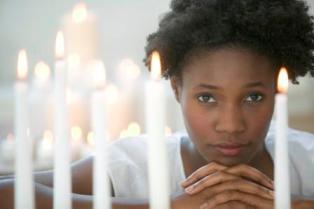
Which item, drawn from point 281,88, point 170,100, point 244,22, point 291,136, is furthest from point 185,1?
point 170,100

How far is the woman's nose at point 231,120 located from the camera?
87 centimetres

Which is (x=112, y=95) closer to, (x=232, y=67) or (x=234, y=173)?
(x=232, y=67)

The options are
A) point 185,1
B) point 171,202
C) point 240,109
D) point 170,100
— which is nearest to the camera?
point 171,202

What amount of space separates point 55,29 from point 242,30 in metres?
1.66

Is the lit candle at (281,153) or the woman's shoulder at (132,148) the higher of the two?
the woman's shoulder at (132,148)

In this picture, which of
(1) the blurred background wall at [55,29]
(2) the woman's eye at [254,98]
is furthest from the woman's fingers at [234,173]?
(1) the blurred background wall at [55,29]

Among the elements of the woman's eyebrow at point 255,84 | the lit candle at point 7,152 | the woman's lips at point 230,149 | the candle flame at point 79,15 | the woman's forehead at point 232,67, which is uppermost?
the candle flame at point 79,15

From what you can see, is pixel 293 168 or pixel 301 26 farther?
pixel 293 168

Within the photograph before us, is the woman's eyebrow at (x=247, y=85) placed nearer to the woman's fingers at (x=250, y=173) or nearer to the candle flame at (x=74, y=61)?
the woman's fingers at (x=250, y=173)

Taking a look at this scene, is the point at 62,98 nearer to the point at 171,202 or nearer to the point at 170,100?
the point at 171,202

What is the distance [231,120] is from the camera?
88 cm

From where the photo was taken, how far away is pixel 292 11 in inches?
37.3

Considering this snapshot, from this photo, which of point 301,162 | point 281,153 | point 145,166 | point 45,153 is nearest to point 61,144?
point 281,153

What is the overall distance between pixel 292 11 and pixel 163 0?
164 cm
